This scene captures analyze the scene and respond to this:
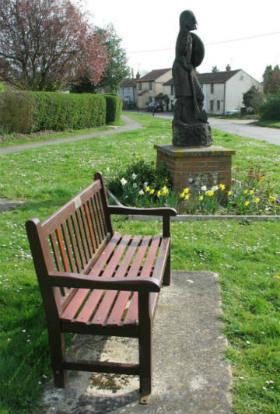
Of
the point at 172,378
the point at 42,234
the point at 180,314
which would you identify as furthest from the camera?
the point at 180,314

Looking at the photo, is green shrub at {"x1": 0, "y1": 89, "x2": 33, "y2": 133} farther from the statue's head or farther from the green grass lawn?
the statue's head

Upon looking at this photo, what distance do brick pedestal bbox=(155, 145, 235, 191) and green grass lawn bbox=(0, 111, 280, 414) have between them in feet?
3.71

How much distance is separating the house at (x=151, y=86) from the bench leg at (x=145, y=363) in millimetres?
82334

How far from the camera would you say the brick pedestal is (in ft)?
24.3

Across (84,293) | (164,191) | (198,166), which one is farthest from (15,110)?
(84,293)

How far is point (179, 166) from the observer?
292 inches

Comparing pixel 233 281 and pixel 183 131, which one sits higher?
pixel 183 131

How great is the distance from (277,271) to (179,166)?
115 inches

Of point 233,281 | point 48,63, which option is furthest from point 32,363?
point 48,63

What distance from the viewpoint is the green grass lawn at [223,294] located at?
2994mm

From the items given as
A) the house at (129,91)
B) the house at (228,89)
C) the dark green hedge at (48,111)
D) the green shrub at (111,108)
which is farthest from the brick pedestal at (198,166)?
the house at (129,91)

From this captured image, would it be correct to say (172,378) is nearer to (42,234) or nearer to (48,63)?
(42,234)

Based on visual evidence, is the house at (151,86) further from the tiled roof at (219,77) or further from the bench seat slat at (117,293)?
the bench seat slat at (117,293)

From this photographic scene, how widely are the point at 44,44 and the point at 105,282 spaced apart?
87.5 feet
